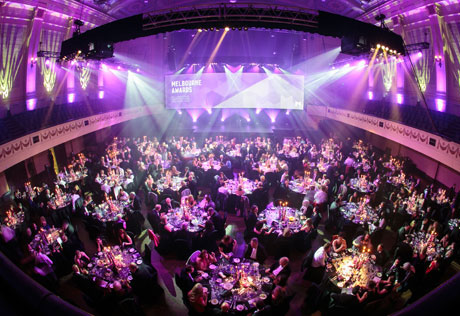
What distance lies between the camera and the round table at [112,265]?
5.50m

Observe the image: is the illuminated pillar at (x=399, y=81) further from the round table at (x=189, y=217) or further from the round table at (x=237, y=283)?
the round table at (x=237, y=283)

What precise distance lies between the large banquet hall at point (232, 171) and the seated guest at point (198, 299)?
29 mm

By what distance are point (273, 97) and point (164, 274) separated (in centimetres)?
1608

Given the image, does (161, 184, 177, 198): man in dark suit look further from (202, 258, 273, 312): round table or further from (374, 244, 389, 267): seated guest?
(374, 244, 389, 267): seated guest

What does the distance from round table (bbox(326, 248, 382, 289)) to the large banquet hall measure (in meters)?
0.04

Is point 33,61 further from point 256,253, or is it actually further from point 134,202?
point 256,253

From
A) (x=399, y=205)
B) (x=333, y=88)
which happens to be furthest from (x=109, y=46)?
(x=333, y=88)

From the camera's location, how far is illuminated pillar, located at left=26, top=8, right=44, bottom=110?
1246cm

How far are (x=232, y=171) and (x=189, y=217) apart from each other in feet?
16.1

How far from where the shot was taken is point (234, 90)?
67.3 feet

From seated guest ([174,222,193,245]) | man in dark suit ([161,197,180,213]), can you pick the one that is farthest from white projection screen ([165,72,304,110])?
seated guest ([174,222,193,245])

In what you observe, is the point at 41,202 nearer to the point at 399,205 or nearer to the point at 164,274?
the point at 164,274

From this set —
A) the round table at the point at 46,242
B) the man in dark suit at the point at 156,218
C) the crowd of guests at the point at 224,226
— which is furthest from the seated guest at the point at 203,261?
the round table at the point at 46,242

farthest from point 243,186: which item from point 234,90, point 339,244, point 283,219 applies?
point 234,90
